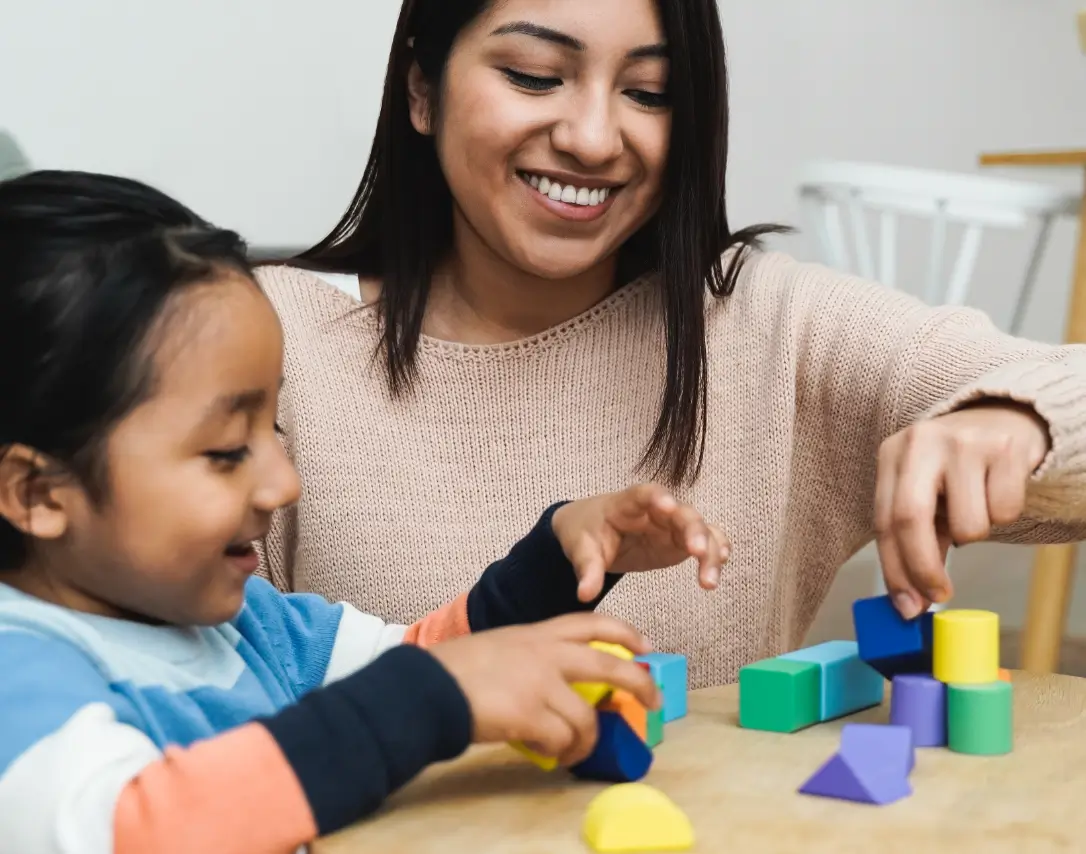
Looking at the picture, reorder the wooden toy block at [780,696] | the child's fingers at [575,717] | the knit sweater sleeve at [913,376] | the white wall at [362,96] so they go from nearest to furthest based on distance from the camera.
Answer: the child's fingers at [575,717] → the wooden toy block at [780,696] → the knit sweater sleeve at [913,376] → the white wall at [362,96]

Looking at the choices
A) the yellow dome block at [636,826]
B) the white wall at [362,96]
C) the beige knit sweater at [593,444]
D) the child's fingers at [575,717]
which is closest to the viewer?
the yellow dome block at [636,826]

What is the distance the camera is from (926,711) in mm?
820

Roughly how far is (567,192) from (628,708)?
64 centimetres

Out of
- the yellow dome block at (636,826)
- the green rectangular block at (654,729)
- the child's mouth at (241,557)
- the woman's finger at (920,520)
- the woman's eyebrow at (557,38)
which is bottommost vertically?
the green rectangular block at (654,729)

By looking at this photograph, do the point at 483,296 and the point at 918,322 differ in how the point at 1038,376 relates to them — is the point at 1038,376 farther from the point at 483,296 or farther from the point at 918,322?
the point at 483,296

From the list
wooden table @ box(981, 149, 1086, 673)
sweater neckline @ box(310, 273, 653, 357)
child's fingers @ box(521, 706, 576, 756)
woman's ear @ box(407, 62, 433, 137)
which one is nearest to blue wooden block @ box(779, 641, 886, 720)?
child's fingers @ box(521, 706, 576, 756)

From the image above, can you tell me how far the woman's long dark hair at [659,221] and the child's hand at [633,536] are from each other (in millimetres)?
358

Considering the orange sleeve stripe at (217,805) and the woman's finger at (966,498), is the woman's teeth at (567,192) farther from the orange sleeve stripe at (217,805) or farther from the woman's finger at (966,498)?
the orange sleeve stripe at (217,805)

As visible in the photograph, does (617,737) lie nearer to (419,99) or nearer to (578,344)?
(578,344)

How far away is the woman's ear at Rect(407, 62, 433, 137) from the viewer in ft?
4.52

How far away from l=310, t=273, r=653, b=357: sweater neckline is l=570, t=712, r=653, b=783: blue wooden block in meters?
0.68

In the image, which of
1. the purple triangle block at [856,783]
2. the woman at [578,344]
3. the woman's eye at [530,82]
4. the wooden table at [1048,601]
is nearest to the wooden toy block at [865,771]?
the purple triangle block at [856,783]

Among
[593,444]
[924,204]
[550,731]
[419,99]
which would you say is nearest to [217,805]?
[550,731]

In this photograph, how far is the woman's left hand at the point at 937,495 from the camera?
848 millimetres
